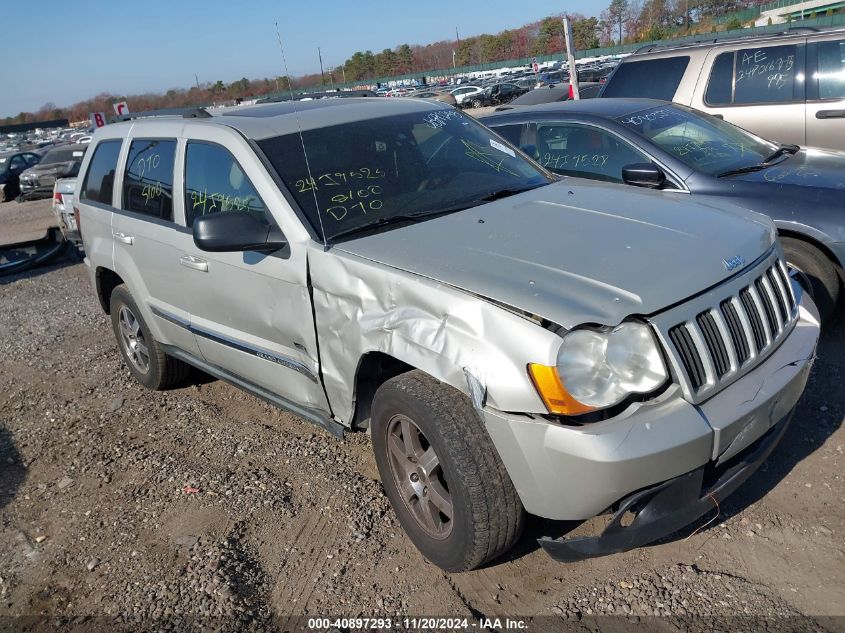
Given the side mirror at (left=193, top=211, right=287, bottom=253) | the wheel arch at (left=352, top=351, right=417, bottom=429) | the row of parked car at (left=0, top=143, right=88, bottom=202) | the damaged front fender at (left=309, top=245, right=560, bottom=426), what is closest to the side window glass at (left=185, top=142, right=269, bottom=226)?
the side mirror at (left=193, top=211, right=287, bottom=253)

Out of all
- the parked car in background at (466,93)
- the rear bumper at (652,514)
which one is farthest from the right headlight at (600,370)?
the parked car in background at (466,93)

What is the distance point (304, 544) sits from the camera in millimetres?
3348

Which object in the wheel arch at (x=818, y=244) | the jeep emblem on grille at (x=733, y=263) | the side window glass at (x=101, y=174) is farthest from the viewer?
the side window glass at (x=101, y=174)

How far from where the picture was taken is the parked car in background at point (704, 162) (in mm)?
4543

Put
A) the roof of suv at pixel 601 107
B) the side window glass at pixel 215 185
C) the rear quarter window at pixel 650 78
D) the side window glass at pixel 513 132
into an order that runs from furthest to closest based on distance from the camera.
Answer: the rear quarter window at pixel 650 78, the side window glass at pixel 513 132, the roof of suv at pixel 601 107, the side window glass at pixel 215 185

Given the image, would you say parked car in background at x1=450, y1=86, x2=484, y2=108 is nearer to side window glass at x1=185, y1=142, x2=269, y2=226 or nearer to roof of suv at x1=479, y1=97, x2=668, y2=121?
roof of suv at x1=479, y1=97, x2=668, y2=121

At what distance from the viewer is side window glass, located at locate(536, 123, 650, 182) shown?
5277 millimetres

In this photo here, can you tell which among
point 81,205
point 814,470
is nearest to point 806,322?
point 814,470

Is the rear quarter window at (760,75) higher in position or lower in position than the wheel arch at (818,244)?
higher

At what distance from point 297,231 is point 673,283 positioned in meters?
1.64

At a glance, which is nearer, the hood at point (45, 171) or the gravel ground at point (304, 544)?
the gravel ground at point (304, 544)

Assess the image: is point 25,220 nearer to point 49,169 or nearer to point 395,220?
point 49,169

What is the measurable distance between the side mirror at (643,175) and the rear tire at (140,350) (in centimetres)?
325

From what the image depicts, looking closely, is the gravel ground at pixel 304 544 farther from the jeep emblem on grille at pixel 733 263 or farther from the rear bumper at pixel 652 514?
the jeep emblem on grille at pixel 733 263
